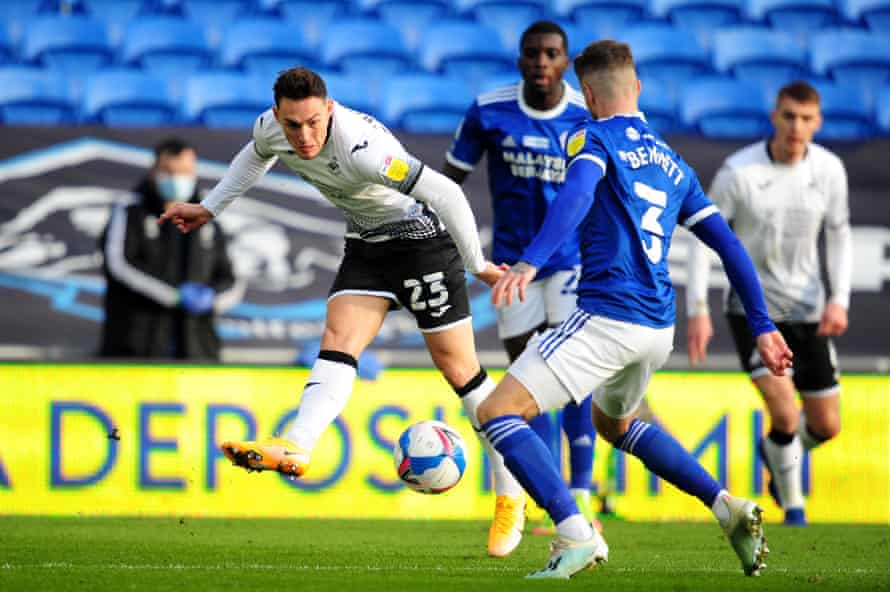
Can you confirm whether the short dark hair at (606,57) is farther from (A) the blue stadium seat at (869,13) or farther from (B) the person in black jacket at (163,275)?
(A) the blue stadium seat at (869,13)

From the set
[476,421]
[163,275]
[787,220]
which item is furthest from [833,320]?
[163,275]

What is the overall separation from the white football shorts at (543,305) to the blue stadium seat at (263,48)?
613 cm

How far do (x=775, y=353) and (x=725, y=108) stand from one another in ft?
26.5

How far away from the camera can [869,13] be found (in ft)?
46.6

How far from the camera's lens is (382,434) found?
9523 millimetres

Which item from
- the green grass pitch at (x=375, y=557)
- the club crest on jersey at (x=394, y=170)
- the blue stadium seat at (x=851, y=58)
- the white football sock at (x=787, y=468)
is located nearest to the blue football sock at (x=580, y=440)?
the green grass pitch at (x=375, y=557)

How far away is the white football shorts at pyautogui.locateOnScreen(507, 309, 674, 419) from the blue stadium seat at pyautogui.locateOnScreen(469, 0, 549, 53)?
8925 millimetres

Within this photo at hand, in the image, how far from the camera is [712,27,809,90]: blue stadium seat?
13805 millimetres

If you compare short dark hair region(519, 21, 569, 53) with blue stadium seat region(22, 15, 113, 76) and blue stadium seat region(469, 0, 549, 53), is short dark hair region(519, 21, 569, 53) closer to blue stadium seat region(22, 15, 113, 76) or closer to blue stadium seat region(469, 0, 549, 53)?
blue stadium seat region(469, 0, 549, 53)

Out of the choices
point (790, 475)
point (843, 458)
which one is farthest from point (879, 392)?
point (790, 475)

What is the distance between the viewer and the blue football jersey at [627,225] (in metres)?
5.49

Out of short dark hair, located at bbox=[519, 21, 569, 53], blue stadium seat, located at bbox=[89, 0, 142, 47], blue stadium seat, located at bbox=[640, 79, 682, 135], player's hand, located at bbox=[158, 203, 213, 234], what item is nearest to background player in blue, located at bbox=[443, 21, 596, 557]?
short dark hair, located at bbox=[519, 21, 569, 53]

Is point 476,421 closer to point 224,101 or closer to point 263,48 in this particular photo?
point 224,101

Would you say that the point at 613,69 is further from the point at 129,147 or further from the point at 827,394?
the point at 129,147
